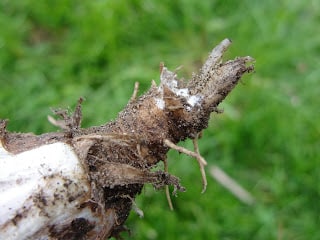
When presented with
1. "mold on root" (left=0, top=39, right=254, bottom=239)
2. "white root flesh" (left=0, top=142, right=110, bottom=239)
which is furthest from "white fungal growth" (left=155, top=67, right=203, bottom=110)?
"white root flesh" (left=0, top=142, right=110, bottom=239)

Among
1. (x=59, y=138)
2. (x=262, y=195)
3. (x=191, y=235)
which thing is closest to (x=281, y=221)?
(x=262, y=195)

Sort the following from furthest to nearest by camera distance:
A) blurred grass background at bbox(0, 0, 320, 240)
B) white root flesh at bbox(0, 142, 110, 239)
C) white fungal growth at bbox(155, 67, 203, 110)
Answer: blurred grass background at bbox(0, 0, 320, 240) < white fungal growth at bbox(155, 67, 203, 110) < white root flesh at bbox(0, 142, 110, 239)

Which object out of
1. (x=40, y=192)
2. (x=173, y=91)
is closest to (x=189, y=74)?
(x=173, y=91)

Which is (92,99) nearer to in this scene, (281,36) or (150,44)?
(150,44)

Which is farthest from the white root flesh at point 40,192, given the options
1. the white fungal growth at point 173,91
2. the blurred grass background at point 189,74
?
the blurred grass background at point 189,74

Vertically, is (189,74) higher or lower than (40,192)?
higher

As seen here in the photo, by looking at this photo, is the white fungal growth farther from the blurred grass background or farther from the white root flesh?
the blurred grass background

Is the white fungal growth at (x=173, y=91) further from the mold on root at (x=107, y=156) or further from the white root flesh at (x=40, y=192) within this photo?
the white root flesh at (x=40, y=192)

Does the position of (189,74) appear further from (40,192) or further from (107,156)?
(40,192)
